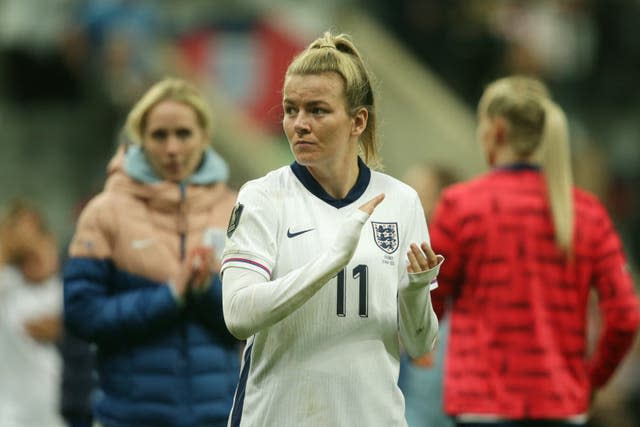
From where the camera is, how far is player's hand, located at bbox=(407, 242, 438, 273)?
14.3ft

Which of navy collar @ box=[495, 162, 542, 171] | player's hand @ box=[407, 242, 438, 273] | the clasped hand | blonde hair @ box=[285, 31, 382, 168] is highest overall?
blonde hair @ box=[285, 31, 382, 168]

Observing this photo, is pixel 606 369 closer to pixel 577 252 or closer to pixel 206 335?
pixel 577 252

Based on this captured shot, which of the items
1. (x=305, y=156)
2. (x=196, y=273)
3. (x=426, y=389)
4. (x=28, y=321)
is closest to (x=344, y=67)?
(x=305, y=156)

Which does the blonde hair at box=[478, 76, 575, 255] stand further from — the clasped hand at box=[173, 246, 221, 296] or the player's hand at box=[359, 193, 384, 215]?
the player's hand at box=[359, 193, 384, 215]

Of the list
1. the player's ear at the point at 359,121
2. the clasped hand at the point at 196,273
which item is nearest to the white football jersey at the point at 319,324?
the player's ear at the point at 359,121

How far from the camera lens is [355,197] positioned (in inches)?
179

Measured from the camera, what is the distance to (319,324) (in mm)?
4371

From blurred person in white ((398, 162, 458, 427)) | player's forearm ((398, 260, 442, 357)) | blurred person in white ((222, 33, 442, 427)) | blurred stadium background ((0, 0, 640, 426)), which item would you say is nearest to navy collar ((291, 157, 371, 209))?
blurred person in white ((222, 33, 442, 427))

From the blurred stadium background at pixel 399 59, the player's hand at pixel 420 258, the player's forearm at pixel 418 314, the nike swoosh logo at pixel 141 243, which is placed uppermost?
the blurred stadium background at pixel 399 59

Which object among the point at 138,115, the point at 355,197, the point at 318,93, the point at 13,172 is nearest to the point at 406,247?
the point at 355,197

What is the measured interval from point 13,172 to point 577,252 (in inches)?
449

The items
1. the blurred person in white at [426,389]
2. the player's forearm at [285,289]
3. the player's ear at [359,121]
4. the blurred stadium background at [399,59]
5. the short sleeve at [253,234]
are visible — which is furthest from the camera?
the blurred stadium background at [399,59]

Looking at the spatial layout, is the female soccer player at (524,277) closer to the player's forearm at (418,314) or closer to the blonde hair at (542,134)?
the blonde hair at (542,134)

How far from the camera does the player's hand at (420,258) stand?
436 centimetres
